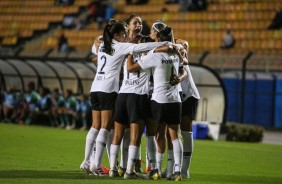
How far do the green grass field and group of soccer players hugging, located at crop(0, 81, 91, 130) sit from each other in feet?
10.8

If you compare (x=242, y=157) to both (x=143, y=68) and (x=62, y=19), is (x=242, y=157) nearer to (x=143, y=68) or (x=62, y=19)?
(x=143, y=68)

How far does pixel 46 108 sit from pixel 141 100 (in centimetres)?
1643

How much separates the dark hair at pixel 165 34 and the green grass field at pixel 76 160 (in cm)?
195

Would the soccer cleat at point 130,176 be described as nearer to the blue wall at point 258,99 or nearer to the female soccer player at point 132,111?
the female soccer player at point 132,111

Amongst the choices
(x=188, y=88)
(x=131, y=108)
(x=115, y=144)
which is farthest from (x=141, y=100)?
(x=188, y=88)

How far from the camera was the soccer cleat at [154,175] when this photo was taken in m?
12.6

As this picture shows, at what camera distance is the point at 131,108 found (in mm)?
12492

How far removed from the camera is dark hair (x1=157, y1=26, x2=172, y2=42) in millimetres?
12398

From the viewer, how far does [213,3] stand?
1334 inches

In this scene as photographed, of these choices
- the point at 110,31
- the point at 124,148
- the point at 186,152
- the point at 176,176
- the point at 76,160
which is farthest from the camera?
the point at 76,160

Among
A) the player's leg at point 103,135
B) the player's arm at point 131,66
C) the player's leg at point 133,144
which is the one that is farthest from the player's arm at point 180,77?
the player's leg at point 103,135

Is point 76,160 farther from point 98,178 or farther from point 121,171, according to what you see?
point 98,178

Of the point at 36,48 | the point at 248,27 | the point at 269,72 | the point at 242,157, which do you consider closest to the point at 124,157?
the point at 242,157

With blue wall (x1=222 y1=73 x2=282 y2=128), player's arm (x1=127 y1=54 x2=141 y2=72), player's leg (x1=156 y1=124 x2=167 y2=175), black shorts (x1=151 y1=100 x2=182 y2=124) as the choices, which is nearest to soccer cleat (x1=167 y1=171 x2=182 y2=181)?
player's leg (x1=156 y1=124 x2=167 y2=175)
